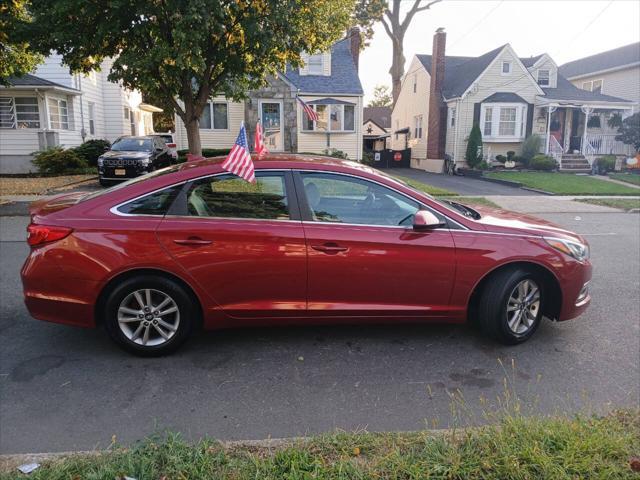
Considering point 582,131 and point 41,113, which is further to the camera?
point 582,131

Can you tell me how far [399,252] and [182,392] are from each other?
197cm

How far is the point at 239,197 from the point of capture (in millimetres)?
4219

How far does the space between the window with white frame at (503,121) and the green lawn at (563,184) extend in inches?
148

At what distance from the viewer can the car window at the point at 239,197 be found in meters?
4.13

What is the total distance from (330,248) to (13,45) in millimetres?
13849

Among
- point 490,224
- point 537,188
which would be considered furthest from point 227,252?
point 537,188

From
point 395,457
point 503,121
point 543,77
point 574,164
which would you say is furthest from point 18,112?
point 543,77

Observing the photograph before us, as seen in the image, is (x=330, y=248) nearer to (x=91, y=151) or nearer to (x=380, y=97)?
(x=91, y=151)

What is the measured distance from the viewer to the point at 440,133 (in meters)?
30.2

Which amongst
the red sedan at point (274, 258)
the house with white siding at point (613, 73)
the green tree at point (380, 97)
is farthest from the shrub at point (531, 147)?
the green tree at point (380, 97)

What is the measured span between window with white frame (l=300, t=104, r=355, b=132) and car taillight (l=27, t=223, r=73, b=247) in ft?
74.5

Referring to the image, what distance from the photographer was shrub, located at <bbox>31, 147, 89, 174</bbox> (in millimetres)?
Answer: 20000

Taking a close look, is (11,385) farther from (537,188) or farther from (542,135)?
(542,135)

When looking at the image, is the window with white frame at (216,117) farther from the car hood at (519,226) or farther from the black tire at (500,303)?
the black tire at (500,303)
